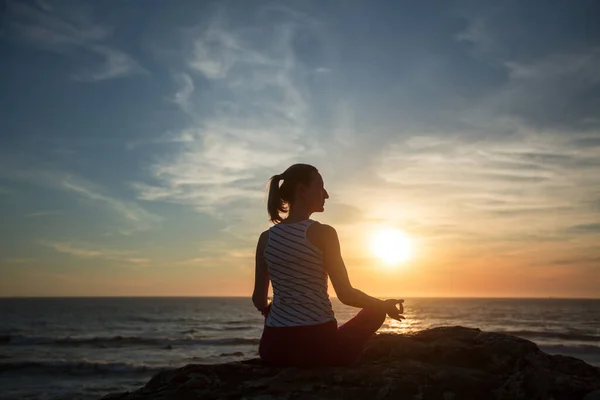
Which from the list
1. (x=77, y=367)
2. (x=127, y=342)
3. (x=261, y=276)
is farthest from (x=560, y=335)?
(x=261, y=276)

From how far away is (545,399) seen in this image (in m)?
3.33

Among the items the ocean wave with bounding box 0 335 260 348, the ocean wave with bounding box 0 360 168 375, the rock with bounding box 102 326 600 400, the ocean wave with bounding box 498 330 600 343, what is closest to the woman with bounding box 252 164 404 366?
the rock with bounding box 102 326 600 400

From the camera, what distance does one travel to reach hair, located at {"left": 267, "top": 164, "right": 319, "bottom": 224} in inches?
153

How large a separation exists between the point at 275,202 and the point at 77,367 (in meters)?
22.4

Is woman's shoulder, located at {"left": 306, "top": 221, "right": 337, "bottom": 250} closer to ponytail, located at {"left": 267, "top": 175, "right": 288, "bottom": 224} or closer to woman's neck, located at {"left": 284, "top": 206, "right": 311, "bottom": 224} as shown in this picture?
woman's neck, located at {"left": 284, "top": 206, "right": 311, "bottom": 224}

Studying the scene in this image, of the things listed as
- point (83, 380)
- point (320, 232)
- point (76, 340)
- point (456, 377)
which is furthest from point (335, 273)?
point (76, 340)

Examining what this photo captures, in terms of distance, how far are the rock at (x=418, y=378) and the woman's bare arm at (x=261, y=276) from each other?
20.3 inches

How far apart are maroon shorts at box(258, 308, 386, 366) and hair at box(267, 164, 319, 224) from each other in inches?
37.0

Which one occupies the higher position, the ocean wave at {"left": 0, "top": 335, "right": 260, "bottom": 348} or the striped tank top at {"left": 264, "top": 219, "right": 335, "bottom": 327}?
the striped tank top at {"left": 264, "top": 219, "right": 335, "bottom": 327}

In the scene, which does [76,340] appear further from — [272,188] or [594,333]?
[594,333]

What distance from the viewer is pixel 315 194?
3920 mm

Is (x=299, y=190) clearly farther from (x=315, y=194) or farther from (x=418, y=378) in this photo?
(x=418, y=378)

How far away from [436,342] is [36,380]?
19.5 meters

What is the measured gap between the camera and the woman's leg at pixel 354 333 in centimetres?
391
